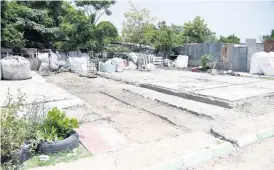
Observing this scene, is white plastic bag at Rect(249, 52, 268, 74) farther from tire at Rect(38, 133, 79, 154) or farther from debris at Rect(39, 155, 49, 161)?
debris at Rect(39, 155, 49, 161)

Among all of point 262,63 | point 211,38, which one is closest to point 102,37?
point 262,63

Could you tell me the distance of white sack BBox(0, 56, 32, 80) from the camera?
844cm

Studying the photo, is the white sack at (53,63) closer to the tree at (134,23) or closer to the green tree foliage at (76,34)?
the green tree foliage at (76,34)

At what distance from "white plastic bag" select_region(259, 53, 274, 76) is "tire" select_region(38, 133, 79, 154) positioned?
10963 millimetres

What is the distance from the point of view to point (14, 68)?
27.9ft

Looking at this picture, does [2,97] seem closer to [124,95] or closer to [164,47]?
[124,95]

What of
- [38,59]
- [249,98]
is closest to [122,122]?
[249,98]

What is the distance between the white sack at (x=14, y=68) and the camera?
8.44 meters

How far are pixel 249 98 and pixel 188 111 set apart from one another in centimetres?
206

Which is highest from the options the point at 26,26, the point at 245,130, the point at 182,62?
the point at 26,26

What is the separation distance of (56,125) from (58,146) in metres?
0.31

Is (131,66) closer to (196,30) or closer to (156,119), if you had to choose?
(196,30)

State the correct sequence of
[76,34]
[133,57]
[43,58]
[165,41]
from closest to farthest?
[43,58]
[76,34]
[133,57]
[165,41]

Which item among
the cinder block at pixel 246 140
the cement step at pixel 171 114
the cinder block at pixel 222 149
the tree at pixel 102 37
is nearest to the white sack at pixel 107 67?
the tree at pixel 102 37
